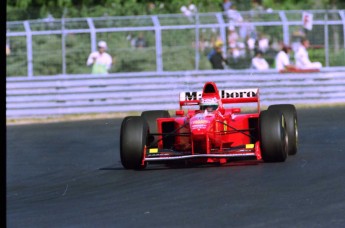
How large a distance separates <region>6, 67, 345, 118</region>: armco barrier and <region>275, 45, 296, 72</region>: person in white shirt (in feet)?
0.79

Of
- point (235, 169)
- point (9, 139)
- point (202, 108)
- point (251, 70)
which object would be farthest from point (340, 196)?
point (251, 70)

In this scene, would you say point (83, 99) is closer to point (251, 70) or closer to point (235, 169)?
point (251, 70)

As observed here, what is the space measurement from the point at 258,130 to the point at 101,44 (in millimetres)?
11354

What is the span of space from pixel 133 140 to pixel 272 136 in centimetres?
157

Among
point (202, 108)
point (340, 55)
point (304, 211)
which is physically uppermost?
point (340, 55)

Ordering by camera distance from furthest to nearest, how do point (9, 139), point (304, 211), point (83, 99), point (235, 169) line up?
point (83, 99), point (9, 139), point (235, 169), point (304, 211)

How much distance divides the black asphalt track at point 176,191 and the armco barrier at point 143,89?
6308 mm

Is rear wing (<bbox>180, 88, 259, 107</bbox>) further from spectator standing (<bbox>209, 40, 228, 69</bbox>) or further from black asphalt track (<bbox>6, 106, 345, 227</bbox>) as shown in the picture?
spectator standing (<bbox>209, 40, 228, 69</bbox>)

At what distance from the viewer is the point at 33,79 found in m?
22.5

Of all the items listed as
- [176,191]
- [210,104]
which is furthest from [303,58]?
[176,191]

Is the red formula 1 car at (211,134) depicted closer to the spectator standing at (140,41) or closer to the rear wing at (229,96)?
the rear wing at (229,96)

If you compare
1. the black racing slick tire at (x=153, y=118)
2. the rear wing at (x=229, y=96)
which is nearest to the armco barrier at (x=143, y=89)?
the black racing slick tire at (x=153, y=118)

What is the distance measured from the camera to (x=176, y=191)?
975 centimetres

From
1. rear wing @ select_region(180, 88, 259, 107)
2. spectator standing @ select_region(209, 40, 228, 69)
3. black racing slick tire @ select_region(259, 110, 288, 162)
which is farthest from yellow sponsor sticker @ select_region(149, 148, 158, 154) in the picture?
spectator standing @ select_region(209, 40, 228, 69)
